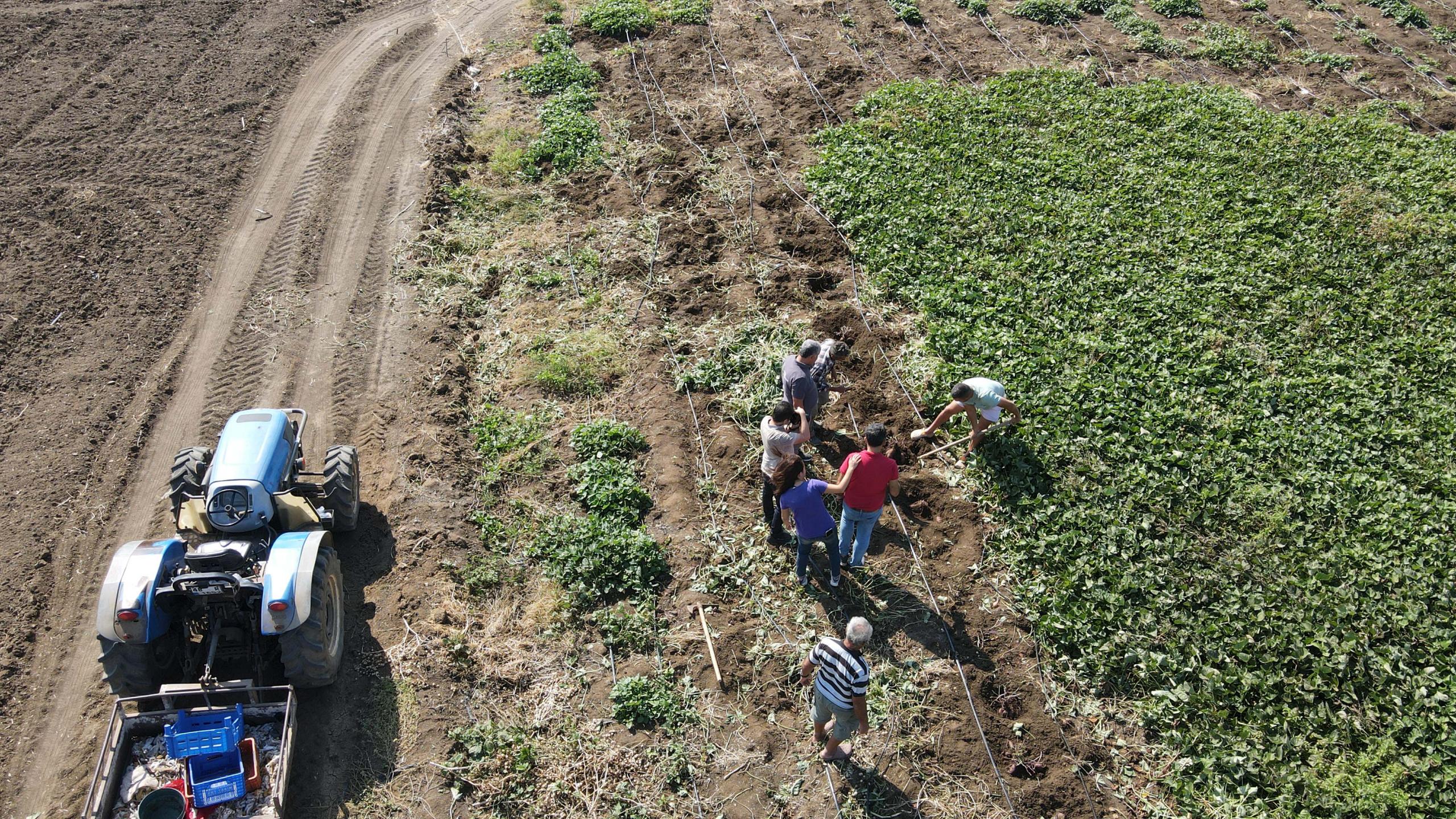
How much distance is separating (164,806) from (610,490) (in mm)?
4949

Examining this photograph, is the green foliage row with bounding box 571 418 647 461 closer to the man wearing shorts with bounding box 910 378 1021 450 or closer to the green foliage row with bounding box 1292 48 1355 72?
the man wearing shorts with bounding box 910 378 1021 450

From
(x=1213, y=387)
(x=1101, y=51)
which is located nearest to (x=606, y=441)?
(x=1213, y=387)

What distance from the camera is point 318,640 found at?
7766 mm

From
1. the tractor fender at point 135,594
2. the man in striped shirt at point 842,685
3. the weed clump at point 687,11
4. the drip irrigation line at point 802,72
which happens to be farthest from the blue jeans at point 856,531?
the weed clump at point 687,11

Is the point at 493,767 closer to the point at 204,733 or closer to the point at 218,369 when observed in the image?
the point at 204,733

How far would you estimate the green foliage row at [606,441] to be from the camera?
10703 millimetres

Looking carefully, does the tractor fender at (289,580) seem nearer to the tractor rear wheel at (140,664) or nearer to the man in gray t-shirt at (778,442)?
the tractor rear wheel at (140,664)

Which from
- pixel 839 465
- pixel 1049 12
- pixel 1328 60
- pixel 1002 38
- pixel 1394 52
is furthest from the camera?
pixel 1049 12

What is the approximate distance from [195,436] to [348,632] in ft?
13.0

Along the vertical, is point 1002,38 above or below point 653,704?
above

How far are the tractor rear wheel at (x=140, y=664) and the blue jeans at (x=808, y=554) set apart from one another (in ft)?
19.1

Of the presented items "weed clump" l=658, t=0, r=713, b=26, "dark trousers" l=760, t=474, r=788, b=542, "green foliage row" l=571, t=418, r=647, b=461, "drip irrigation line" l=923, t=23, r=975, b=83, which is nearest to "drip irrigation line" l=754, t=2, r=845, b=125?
"weed clump" l=658, t=0, r=713, b=26

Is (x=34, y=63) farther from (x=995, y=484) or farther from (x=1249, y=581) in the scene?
(x=1249, y=581)

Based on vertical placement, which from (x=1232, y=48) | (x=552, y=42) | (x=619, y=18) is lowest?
(x=1232, y=48)
